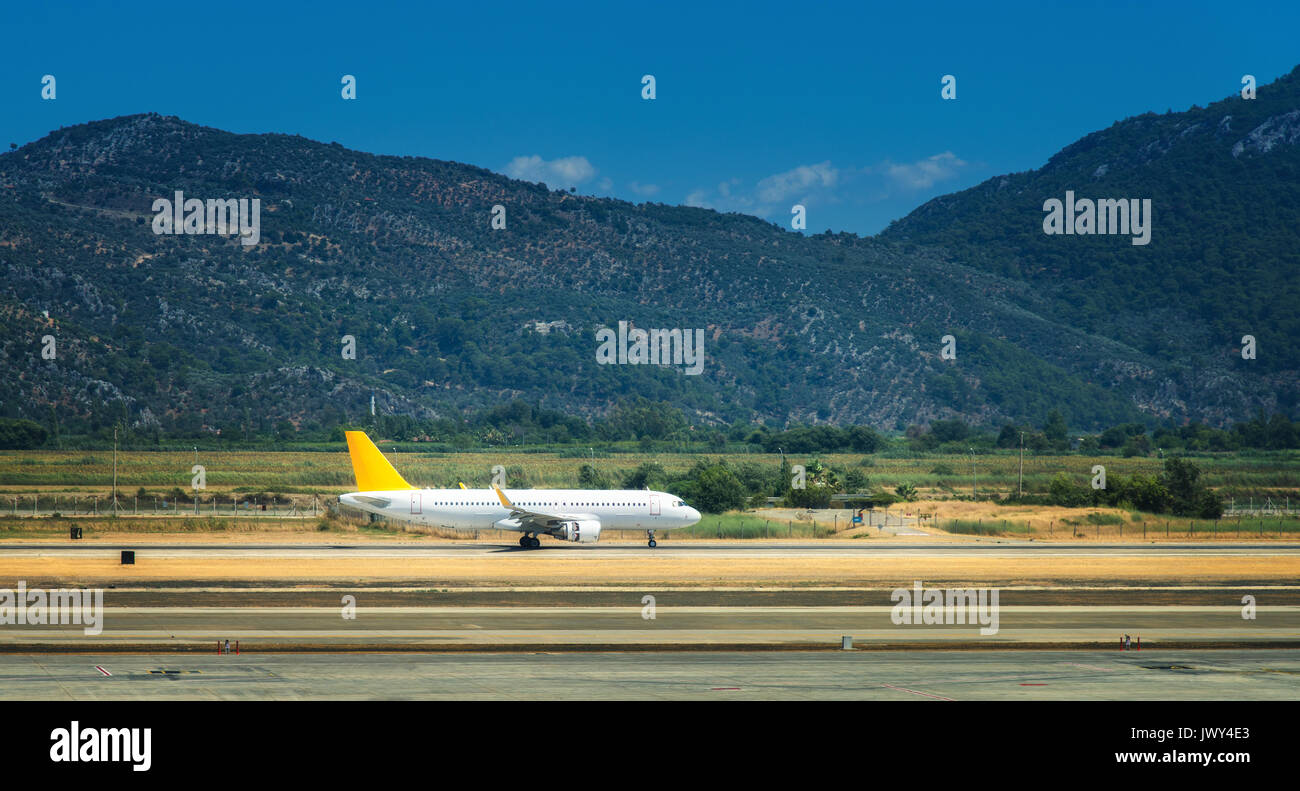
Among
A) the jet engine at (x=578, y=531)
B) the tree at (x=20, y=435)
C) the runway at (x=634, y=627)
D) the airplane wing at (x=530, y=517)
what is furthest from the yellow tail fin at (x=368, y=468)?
the tree at (x=20, y=435)

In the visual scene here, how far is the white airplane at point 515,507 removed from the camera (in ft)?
212

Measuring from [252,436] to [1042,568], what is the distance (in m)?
163

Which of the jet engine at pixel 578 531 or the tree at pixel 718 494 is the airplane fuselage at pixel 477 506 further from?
the tree at pixel 718 494

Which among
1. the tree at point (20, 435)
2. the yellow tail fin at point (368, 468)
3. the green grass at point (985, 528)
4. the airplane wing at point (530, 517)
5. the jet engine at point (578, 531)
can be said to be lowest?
the green grass at point (985, 528)

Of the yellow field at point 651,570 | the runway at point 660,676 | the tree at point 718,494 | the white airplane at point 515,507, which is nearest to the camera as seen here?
the runway at point 660,676

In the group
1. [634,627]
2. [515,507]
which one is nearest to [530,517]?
[515,507]

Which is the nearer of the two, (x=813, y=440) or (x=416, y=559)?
(x=416, y=559)

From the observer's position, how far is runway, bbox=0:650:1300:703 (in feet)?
79.8

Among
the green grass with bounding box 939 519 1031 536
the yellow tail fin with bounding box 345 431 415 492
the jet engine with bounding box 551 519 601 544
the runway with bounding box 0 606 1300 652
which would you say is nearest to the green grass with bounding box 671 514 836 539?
the green grass with bounding box 939 519 1031 536

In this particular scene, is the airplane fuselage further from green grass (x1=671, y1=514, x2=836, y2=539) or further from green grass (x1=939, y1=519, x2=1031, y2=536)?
green grass (x1=939, y1=519, x2=1031, y2=536)

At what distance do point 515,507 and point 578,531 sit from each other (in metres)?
3.71

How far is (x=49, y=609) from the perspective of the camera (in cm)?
3738
